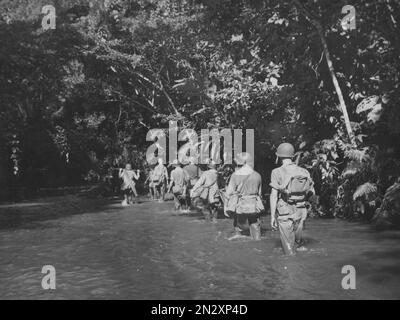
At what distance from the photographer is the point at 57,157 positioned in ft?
129

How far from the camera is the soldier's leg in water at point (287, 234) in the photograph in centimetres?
924

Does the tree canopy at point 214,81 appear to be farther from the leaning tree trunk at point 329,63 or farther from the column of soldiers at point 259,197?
the column of soldiers at point 259,197

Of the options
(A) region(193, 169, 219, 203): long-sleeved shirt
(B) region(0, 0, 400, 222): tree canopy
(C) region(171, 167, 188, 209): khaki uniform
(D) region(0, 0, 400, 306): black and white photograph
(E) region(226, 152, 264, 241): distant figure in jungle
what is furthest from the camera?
(C) region(171, 167, 188, 209): khaki uniform

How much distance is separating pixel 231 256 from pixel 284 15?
8.01 metres

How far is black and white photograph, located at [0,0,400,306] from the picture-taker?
8.44 metres

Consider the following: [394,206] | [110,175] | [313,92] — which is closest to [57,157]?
[110,175]

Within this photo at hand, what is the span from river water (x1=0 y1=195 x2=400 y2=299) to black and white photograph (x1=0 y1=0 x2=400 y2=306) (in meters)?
0.05

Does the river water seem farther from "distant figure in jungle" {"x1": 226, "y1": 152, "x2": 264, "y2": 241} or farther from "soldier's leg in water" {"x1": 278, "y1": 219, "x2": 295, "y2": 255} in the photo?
"distant figure in jungle" {"x1": 226, "y1": 152, "x2": 264, "y2": 241}

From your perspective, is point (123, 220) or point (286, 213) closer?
point (286, 213)

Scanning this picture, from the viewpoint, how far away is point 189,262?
9.62 metres

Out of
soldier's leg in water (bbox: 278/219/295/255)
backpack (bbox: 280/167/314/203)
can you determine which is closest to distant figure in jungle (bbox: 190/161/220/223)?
soldier's leg in water (bbox: 278/219/295/255)

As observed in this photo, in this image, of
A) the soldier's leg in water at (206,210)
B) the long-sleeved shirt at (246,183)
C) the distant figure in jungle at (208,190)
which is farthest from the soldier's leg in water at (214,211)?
the long-sleeved shirt at (246,183)
